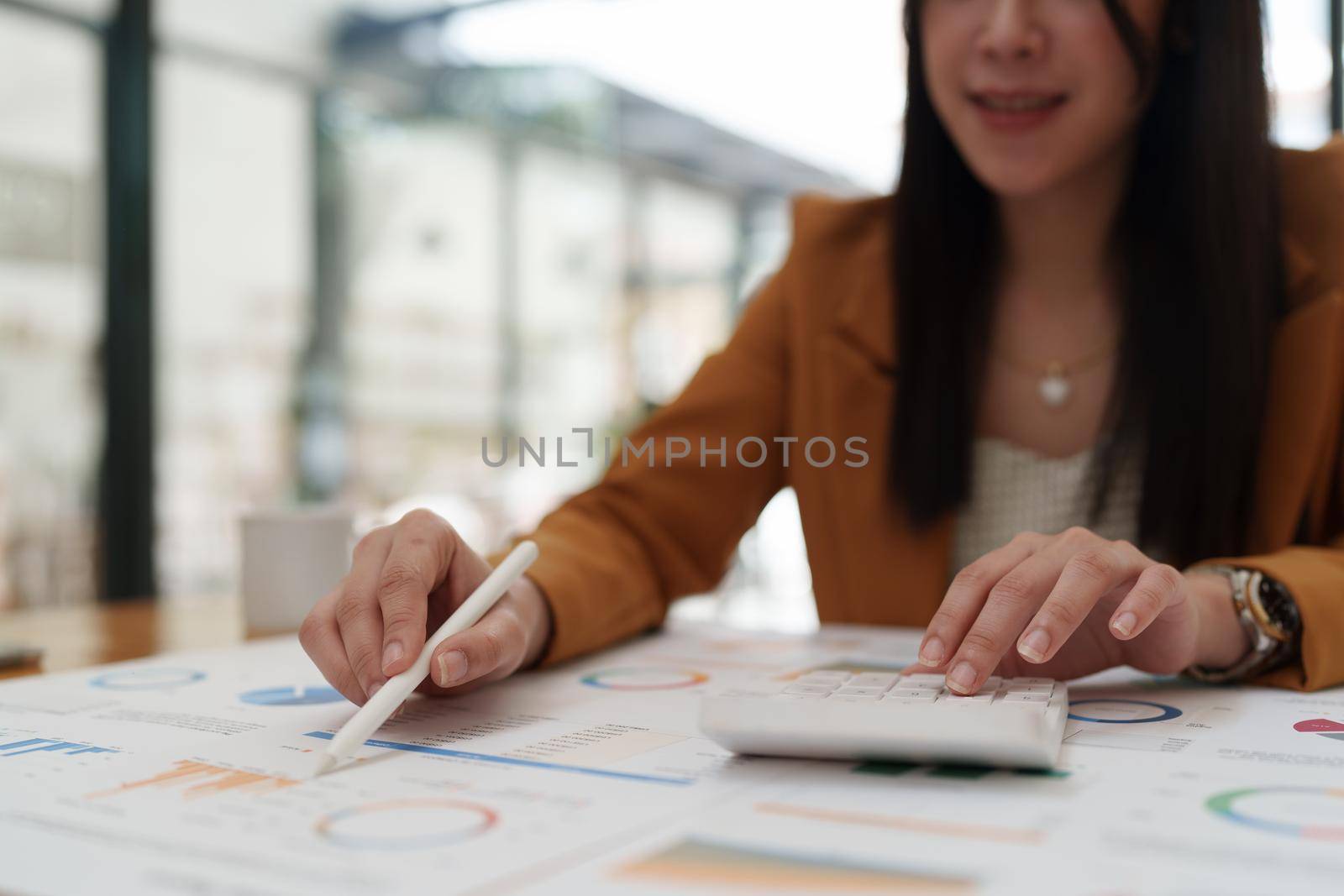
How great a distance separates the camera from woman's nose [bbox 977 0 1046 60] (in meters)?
0.91

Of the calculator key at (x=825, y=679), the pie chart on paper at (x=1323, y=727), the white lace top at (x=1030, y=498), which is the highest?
the white lace top at (x=1030, y=498)

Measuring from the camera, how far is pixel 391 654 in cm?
54

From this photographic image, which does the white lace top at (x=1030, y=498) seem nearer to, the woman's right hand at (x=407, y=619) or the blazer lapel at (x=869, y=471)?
the blazer lapel at (x=869, y=471)

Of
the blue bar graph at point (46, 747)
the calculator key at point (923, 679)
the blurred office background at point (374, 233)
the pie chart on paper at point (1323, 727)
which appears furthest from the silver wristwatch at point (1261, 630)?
the blurred office background at point (374, 233)

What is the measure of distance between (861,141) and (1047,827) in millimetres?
3647

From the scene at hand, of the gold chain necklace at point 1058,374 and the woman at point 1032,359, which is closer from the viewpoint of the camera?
the woman at point 1032,359

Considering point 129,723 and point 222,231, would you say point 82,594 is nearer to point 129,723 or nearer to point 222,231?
point 222,231

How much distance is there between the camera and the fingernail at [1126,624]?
1.76 ft

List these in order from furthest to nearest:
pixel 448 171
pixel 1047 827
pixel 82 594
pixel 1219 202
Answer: pixel 448 171, pixel 82 594, pixel 1219 202, pixel 1047 827

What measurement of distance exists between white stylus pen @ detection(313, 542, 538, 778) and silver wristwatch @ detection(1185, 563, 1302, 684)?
1.32ft

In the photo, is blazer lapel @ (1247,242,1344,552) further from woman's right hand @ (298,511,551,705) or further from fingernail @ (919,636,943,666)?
woman's right hand @ (298,511,551,705)

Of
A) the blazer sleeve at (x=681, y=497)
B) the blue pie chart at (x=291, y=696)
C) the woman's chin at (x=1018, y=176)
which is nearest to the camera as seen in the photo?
the blue pie chart at (x=291, y=696)

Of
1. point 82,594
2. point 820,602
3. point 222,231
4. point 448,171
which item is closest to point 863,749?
point 820,602

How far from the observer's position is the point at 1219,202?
3.14 ft
